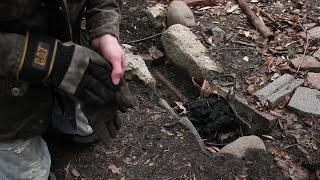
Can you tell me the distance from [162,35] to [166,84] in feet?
1.76

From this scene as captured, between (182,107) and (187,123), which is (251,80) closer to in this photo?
(182,107)

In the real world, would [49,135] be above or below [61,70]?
→ below

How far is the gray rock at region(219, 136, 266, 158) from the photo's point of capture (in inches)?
123

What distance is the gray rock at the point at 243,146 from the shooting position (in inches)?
123

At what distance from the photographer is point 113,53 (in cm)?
206

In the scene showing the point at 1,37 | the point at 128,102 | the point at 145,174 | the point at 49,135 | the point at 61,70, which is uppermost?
the point at 1,37

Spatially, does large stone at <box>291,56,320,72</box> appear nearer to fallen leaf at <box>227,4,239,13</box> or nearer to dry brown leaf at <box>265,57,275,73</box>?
dry brown leaf at <box>265,57,275,73</box>

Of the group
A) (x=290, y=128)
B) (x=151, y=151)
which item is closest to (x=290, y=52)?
(x=290, y=128)

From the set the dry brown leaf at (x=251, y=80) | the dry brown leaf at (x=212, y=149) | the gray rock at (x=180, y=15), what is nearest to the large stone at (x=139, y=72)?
the dry brown leaf at (x=212, y=149)

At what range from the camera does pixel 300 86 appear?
12.6ft

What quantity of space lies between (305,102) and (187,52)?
1.07 meters

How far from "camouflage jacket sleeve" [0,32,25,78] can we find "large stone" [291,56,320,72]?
282 cm

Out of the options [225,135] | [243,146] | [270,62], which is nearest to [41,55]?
[243,146]

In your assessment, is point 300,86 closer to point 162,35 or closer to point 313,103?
point 313,103
